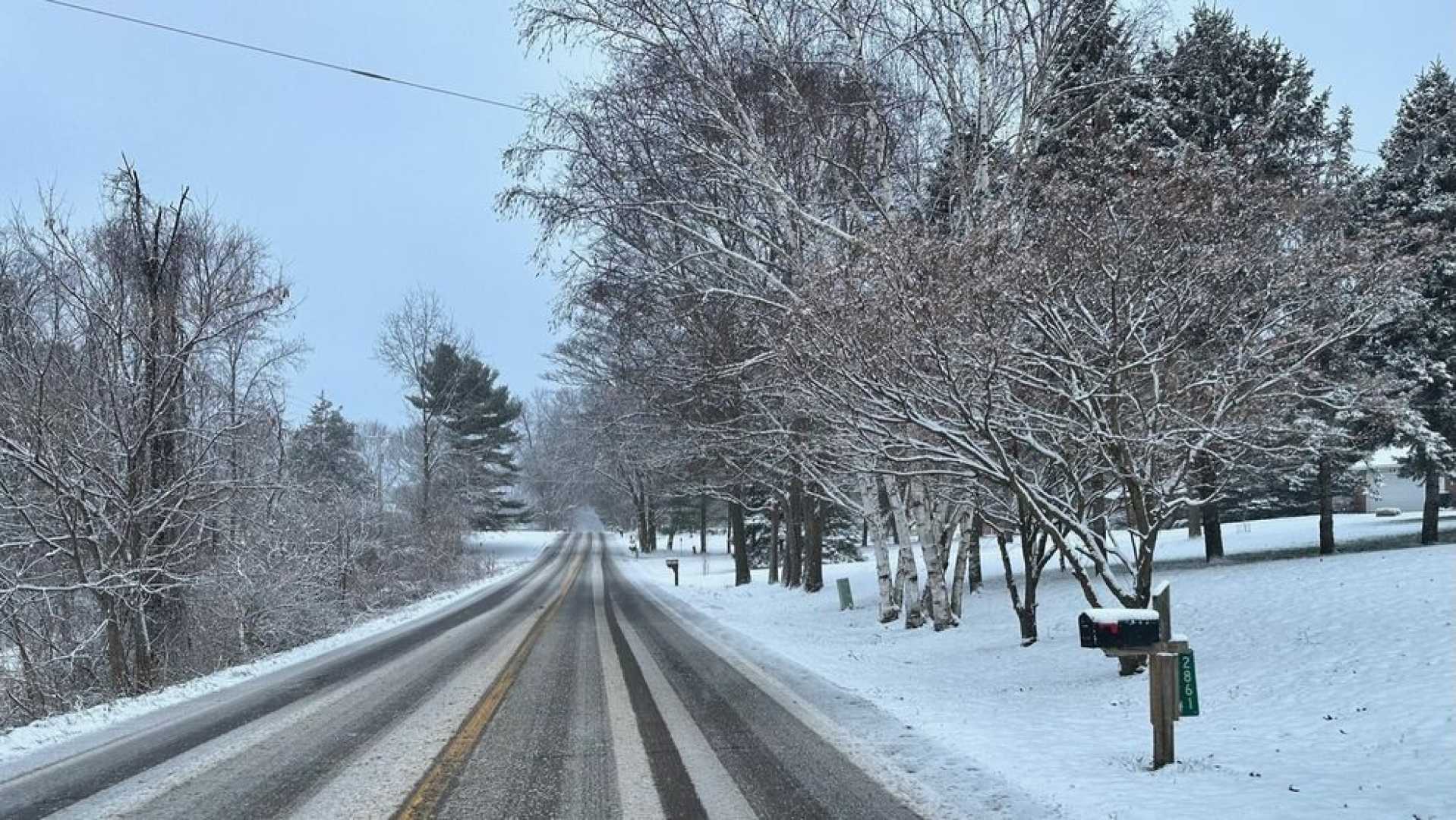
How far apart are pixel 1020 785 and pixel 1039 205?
7595 mm

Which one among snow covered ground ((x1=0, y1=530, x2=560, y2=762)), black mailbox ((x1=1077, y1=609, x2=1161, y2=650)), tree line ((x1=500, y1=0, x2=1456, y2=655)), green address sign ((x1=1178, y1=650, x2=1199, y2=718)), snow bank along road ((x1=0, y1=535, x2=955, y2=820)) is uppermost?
tree line ((x1=500, y1=0, x2=1456, y2=655))

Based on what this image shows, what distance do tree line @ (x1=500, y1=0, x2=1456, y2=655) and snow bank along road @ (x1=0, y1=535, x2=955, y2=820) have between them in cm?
365

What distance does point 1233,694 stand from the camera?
802 cm

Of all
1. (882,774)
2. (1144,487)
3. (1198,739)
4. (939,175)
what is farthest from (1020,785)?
(939,175)

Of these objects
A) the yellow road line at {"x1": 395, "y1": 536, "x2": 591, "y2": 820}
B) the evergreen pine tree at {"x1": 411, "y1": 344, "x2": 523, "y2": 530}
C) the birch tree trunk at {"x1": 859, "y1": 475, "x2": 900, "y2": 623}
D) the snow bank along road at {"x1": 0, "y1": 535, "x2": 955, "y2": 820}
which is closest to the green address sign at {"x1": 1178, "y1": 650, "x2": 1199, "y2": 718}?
the snow bank along road at {"x1": 0, "y1": 535, "x2": 955, "y2": 820}

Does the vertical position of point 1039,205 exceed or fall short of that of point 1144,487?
it exceeds it

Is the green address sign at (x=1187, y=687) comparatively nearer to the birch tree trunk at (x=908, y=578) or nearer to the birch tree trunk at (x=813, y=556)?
the birch tree trunk at (x=908, y=578)

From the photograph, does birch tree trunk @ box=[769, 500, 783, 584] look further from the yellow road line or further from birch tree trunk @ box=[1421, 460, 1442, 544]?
the yellow road line

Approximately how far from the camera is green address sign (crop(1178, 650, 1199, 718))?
Answer: 6.13 meters

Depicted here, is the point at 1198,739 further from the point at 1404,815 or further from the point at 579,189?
the point at 579,189

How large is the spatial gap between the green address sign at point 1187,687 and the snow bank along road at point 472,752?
2.02 metres

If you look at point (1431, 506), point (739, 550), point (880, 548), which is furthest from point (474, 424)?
point (1431, 506)

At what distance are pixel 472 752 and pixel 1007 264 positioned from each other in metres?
6.42

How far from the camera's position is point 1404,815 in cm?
471
